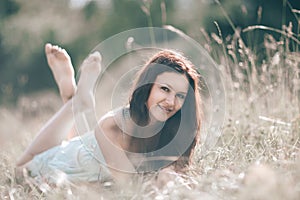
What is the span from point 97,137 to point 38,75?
25.2 feet

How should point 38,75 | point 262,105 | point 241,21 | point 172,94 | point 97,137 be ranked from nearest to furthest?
point 172,94
point 97,137
point 262,105
point 241,21
point 38,75

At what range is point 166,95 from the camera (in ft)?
7.30

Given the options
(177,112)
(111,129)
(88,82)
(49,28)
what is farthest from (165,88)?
(49,28)

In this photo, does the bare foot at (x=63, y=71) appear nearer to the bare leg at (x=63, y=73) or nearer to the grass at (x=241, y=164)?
the bare leg at (x=63, y=73)

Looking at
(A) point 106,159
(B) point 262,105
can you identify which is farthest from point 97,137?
(B) point 262,105

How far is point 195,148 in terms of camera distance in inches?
94.4

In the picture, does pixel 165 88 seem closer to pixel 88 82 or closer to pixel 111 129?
pixel 111 129

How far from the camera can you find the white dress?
2430 mm

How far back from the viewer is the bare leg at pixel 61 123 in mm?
2809

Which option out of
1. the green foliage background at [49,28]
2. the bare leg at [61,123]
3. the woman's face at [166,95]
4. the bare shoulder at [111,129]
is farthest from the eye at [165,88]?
the green foliage background at [49,28]

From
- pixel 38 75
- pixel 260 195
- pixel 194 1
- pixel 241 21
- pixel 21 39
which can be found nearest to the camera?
pixel 260 195

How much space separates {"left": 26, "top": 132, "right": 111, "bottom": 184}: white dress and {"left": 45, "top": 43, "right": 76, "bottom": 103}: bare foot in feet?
0.83

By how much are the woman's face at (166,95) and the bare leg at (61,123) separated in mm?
687

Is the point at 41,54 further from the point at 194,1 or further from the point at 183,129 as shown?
the point at 183,129
